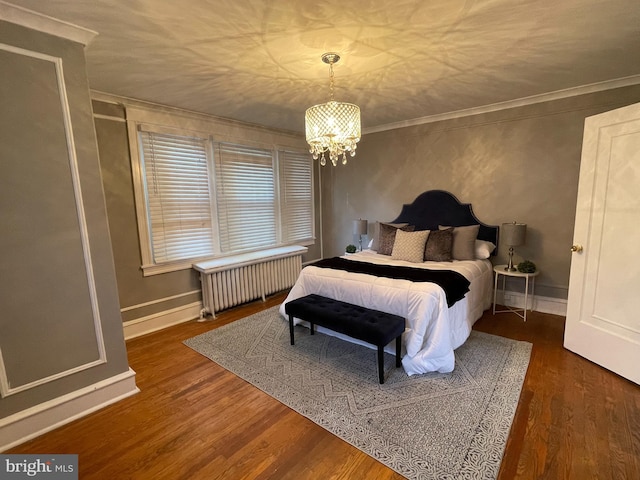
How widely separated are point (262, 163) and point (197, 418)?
3.26 metres

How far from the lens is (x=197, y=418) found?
198cm

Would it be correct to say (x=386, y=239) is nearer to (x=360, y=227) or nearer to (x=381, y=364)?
(x=360, y=227)

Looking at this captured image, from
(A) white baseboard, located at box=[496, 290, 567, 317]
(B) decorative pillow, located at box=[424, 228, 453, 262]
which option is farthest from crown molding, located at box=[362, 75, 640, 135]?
(A) white baseboard, located at box=[496, 290, 567, 317]

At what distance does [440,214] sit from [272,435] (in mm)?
3370

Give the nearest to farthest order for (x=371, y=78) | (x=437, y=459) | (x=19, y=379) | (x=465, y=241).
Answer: (x=437, y=459) → (x=19, y=379) → (x=371, y=78) → (x=465, y=241)

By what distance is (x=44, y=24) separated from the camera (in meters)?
1.70

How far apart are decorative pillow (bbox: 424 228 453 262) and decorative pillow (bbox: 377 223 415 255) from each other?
18.2 inches

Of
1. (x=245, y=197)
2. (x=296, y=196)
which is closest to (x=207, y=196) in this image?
(x=245, y=197)

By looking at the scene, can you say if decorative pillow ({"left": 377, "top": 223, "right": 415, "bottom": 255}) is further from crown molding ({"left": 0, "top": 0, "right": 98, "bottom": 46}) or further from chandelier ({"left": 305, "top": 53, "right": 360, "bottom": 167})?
crown molding ({"left": 0, "top": 0, "right": 98, "bottom": 46})

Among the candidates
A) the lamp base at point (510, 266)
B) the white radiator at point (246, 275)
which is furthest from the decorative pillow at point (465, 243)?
the white radiator at point (246, 275)

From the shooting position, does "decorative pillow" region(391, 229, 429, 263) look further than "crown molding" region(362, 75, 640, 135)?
Yes

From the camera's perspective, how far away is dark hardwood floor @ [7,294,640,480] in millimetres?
1575

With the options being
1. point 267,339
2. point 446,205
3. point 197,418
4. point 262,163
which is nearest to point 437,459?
point 197,418

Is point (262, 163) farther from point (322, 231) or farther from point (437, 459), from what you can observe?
point (437, 459)
